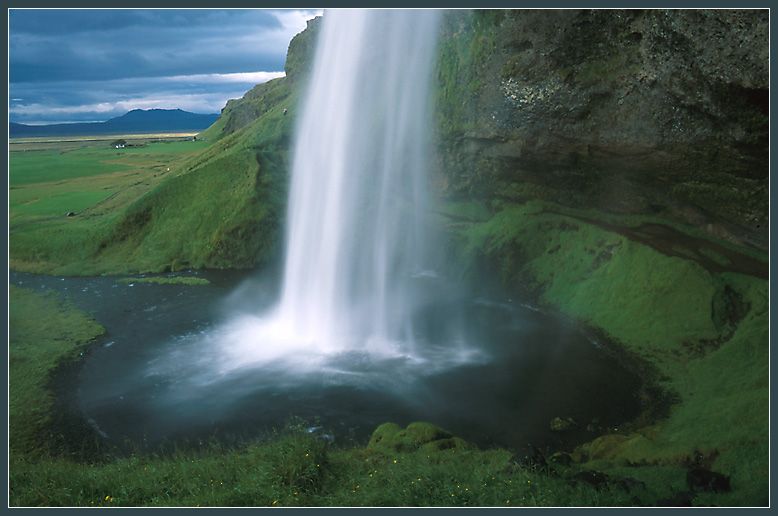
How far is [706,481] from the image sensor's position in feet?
30.1

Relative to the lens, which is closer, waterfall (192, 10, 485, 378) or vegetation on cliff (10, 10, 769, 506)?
vegetation on cliff (10, 10, 769, 506)

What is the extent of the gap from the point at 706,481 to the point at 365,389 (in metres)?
7.83

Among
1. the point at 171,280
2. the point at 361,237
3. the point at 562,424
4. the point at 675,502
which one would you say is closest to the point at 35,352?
the point at 171,280

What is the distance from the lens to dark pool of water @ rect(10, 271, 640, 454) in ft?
41.7

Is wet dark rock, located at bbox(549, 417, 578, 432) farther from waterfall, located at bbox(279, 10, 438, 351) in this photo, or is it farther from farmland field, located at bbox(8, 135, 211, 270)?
farmland field, located at bbox(8, 135, 211, 270)

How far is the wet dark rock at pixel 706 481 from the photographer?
29.4 feet

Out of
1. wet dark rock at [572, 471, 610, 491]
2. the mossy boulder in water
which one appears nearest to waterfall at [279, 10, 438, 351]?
the mossy boulder in water

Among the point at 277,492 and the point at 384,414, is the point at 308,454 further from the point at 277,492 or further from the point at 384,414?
the point at 384,414

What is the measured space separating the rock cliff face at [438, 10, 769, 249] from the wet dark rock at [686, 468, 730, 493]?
10.9m

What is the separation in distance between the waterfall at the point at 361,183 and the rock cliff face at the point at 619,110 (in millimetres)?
→ 2389

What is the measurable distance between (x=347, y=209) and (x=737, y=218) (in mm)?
14450

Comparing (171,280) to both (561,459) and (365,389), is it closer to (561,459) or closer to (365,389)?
(365,389)

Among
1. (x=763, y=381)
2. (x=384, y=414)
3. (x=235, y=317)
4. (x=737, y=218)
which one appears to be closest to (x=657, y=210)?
(x=737, y=218)

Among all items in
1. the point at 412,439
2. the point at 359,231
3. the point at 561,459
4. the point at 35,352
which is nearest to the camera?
the point at 561,459
